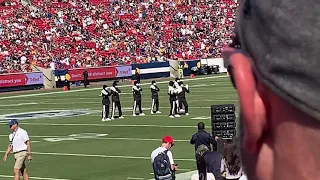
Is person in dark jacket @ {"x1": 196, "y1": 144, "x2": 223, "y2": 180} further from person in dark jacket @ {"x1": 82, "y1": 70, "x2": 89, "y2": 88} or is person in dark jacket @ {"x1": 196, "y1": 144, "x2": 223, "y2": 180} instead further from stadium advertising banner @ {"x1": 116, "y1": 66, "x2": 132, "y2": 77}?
stadium advertising banner @ {"x1": 116, "y1": 66, "x2": 132, "y2": 77}

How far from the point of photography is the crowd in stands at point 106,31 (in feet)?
151

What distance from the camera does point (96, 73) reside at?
46.1 m

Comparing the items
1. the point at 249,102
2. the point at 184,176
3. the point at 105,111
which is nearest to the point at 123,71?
the point at 105,111

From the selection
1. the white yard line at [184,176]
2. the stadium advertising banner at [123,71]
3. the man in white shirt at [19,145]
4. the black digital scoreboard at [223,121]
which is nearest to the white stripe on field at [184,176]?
the white yard line at [184,176]

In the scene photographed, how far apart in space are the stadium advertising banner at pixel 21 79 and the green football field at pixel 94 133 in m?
3.51

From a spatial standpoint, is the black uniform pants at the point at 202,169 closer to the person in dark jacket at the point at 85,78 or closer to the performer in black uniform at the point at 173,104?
the performer in black uniform at the point at 173,104

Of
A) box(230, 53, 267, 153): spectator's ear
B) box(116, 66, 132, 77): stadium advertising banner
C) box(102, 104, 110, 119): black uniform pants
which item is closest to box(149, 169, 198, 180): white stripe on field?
box(102, 104, 110, 119): black uniform pants

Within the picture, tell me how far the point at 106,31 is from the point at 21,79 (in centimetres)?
1036

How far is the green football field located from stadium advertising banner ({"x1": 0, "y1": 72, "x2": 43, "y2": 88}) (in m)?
3.51

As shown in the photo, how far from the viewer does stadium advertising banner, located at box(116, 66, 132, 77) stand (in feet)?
153

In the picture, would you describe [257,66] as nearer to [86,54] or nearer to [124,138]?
[124,138]

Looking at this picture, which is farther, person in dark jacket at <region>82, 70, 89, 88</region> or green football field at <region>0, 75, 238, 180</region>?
person in dark jacket at <region>82, 70, 89, 88</region>

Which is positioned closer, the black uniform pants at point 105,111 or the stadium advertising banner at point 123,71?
the black uniform pants at point 105,111

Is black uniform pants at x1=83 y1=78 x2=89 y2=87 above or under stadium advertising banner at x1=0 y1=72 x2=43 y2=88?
under
